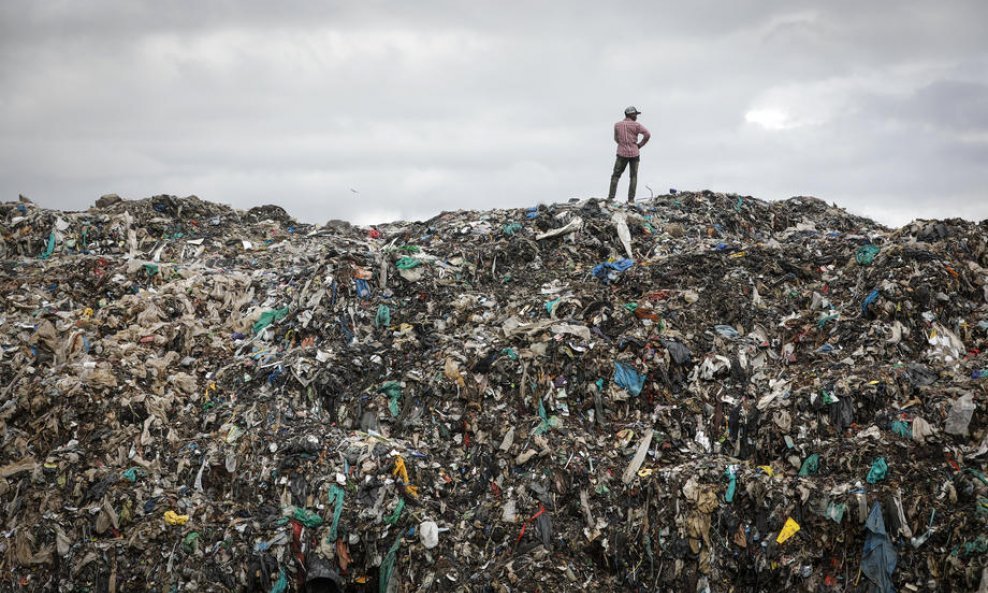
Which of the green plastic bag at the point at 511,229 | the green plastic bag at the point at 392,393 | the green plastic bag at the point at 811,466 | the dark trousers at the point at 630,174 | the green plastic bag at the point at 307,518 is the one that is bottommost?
the green plastic bag at the point at 307,518

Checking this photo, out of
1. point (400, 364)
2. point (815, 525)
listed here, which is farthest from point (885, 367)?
point (400, 364)

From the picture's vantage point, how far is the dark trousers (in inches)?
509

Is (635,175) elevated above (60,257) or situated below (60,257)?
above

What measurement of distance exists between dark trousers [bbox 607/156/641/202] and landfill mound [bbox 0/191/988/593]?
2.48 metres

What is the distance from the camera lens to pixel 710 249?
10414 millimetres

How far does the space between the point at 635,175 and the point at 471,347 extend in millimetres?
5975

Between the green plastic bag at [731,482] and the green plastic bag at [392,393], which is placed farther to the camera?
the green plastic bag at [392,393]

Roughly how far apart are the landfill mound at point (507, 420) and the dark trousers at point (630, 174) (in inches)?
97.6

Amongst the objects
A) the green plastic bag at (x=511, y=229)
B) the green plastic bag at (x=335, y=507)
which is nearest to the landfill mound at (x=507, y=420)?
the green plastic bag at (x=335, y=507)

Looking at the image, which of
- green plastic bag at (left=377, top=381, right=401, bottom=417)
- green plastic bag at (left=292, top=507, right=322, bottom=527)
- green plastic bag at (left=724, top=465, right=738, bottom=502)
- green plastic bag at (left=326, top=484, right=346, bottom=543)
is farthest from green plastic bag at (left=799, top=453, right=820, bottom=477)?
green plastic bag at (left=292, top=507, right=322, bottom=527)

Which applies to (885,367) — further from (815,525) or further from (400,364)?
(400,364)

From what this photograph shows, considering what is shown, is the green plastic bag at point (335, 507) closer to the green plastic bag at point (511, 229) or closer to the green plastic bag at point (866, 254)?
the green plastic bag at point (511, 229)

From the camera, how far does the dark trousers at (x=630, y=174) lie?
12.9m

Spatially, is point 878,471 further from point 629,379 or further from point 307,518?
point 307,518
